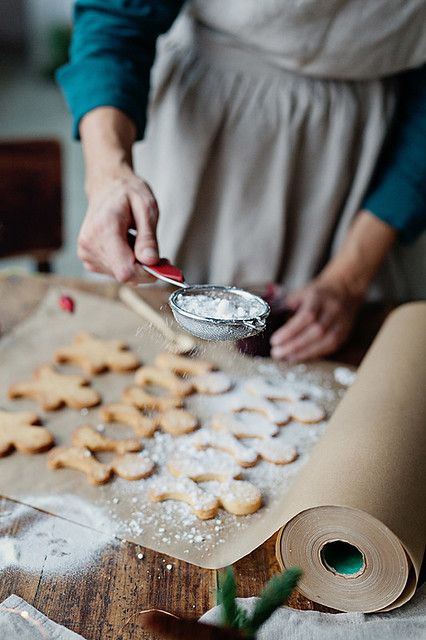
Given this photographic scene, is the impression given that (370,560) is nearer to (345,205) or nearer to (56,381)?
(56,381)

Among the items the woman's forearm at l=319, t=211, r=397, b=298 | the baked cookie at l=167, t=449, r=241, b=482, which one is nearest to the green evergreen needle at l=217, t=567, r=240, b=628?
the baked cookie at l=167, t=449, r=241, b=482

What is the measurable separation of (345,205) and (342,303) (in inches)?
10.0

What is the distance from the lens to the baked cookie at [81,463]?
1.04m

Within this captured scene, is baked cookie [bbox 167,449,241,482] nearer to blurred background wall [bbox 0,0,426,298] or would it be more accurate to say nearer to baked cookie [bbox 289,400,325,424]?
baked cookie [bbox 289,400,325,424]

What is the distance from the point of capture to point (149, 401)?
124cm

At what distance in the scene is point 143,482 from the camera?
3.43ft

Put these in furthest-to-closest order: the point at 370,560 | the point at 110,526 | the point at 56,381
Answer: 1. the point at 56,381
2. the point at 110,526
3. the point at 370,560

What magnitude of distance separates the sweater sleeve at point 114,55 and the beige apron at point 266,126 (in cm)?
13

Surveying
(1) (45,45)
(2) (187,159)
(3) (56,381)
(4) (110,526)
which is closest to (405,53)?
(2) (187,159)

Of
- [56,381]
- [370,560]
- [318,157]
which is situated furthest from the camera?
[318,157]

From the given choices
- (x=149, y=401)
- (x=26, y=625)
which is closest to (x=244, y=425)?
(x=149, y=401)

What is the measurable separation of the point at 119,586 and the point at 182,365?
0.58m

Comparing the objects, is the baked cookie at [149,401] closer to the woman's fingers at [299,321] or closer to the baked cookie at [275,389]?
the baked cookie at [275,389]

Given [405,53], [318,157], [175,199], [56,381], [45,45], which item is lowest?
[45,45]
